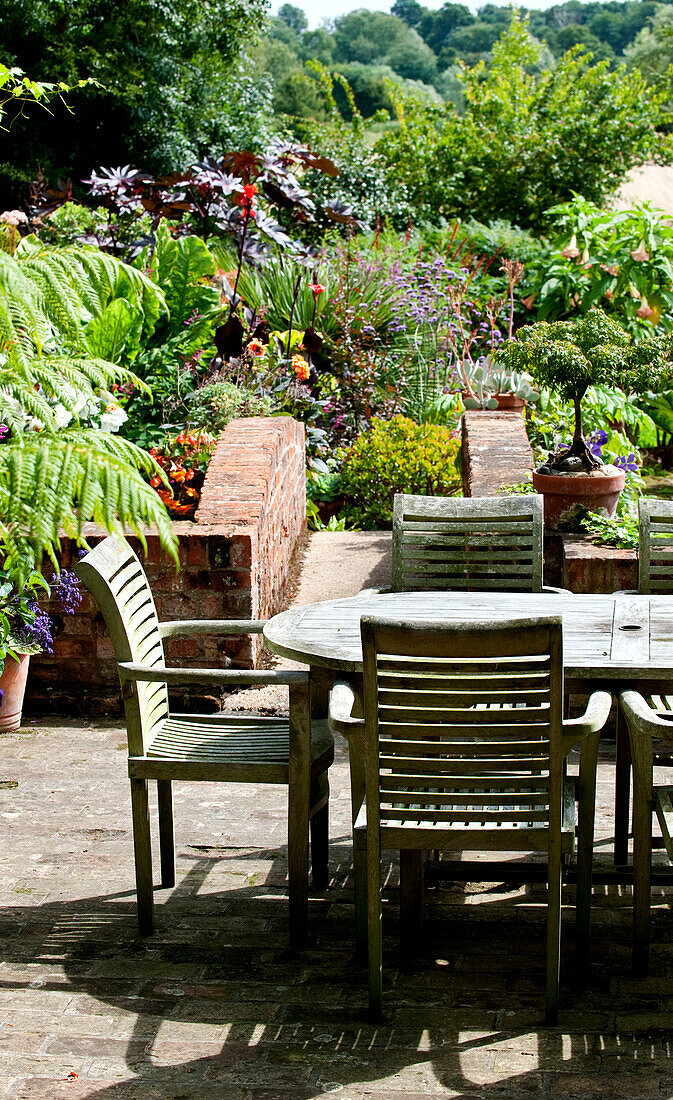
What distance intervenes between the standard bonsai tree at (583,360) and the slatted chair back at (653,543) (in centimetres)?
129

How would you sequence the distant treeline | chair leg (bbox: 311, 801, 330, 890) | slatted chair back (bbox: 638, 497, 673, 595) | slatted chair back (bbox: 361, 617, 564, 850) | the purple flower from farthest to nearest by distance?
the distant treeline
the purple flower
slatted chair back (bbox: 638, 497, 673, 595)
chair leg (bbox: 311, 801, 330, 890)
slatted chair back (bbox: 361, 617, 564, 850)

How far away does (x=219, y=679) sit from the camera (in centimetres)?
350

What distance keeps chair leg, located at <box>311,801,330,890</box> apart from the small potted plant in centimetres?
188

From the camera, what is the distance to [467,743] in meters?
2.86

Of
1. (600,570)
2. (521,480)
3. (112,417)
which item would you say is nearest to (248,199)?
(112,417)

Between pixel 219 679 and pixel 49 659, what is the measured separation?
2.23m

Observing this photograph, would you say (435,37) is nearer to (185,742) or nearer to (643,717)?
(185,742)

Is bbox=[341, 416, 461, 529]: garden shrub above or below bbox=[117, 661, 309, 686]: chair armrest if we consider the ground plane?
above

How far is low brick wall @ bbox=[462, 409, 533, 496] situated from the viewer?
6152 millimetres

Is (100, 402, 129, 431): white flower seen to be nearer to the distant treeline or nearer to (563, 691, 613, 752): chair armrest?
(563, 691, 613, 752): chair armrest

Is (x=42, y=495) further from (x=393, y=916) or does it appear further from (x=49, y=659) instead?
(x=49, y=659)

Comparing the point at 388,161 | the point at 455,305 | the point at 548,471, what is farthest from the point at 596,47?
the point at 548,471

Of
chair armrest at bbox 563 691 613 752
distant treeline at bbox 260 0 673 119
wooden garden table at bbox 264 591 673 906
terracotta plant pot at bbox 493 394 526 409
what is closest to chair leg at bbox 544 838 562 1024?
chair armrest at bbox 563 691 613 752

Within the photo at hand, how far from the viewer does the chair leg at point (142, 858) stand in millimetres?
3453
